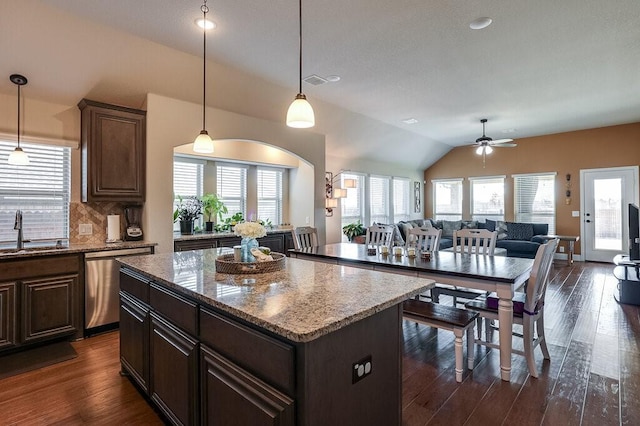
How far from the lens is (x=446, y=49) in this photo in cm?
366

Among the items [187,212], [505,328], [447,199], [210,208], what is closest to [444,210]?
[447,199]

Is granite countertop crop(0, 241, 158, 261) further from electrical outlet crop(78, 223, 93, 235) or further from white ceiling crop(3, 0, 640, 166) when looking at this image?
white ceiling crop(3, 0, 640, 166)

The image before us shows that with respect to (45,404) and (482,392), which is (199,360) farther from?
(482,392)

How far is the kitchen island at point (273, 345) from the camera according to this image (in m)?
1.24

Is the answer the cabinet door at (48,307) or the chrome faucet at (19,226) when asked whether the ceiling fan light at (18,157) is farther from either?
the cabinet door at (48,307)

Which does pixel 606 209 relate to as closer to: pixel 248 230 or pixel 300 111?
pixel 300 111

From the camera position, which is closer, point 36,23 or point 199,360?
point 199,360

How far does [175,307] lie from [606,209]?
9.15 metres

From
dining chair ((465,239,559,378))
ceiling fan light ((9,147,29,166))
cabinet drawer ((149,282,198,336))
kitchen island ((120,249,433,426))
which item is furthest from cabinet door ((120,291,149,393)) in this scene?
dining chair ((465,239,559,378))

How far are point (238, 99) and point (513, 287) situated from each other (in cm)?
390

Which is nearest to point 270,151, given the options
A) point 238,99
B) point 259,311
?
point 238,99

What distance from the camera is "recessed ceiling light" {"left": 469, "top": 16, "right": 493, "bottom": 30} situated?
120 inches

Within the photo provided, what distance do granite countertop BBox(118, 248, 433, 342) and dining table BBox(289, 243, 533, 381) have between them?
0.89 metres

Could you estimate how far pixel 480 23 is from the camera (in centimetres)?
310
